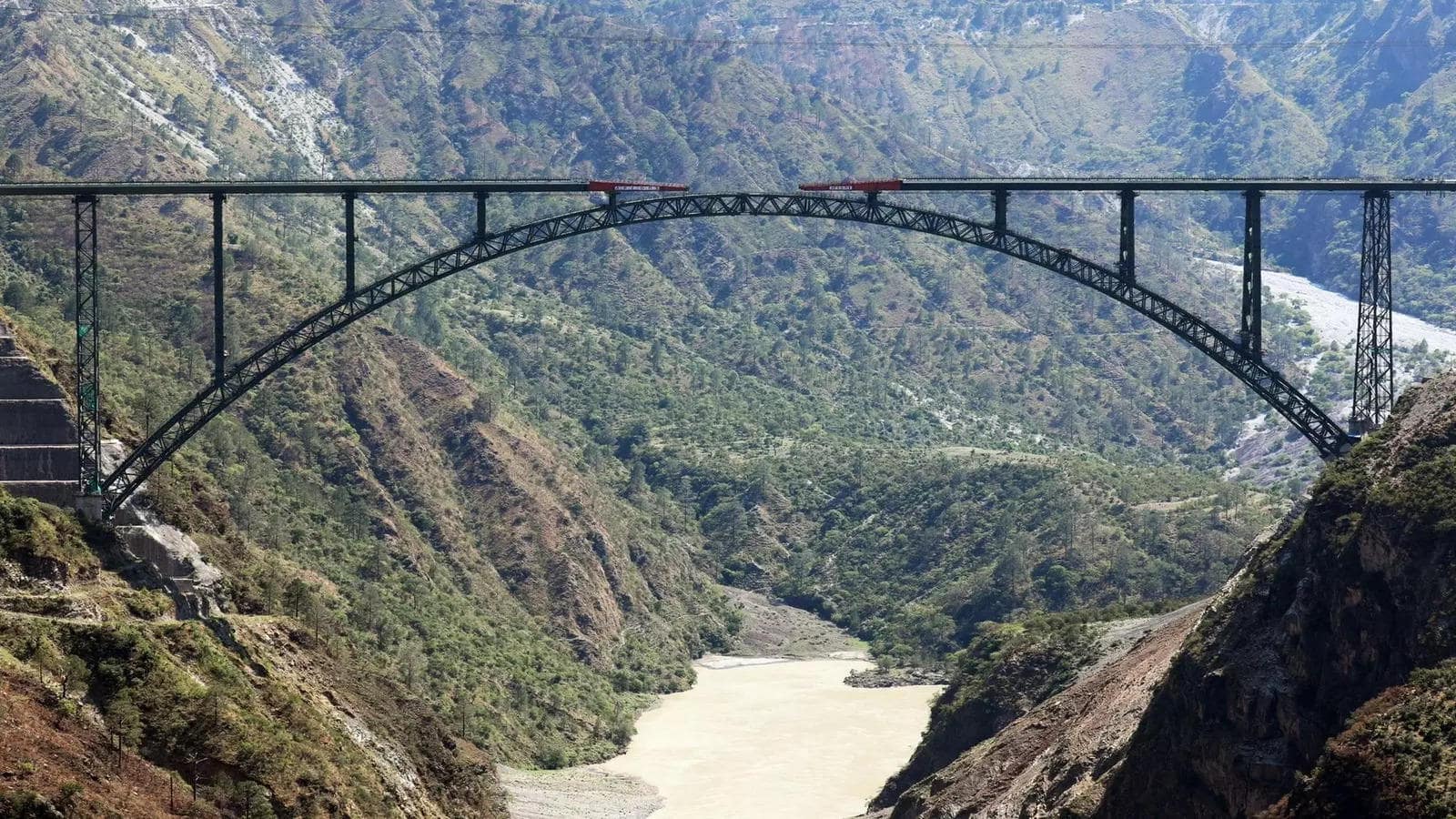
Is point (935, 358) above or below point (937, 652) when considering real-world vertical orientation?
above

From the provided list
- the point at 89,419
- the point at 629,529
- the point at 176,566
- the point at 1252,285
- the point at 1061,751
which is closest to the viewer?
the point at 1061,751

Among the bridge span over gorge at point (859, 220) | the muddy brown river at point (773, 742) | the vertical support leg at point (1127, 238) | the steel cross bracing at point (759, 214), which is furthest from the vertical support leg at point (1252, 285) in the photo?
the muddy brown river at point (773, 742)

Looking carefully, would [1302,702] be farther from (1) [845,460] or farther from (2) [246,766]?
(1) [845,460]

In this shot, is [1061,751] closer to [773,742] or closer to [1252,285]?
[1252,285]

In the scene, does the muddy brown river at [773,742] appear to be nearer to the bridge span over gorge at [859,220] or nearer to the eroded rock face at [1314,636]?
the bridge span over gorge at [859,220]

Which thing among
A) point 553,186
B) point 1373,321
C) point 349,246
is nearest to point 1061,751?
point 1373,321

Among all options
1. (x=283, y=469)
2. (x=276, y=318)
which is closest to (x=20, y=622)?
(x=283, y=469)
